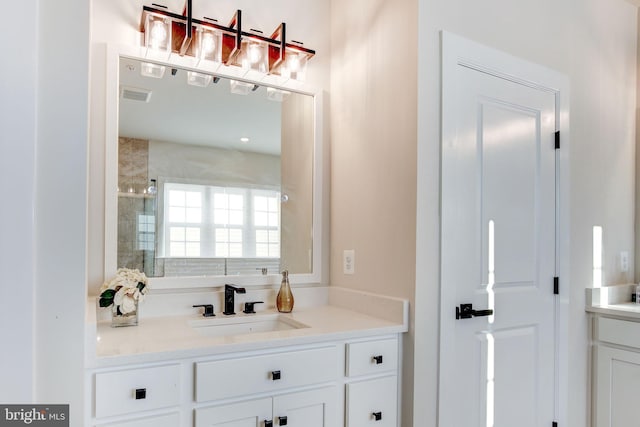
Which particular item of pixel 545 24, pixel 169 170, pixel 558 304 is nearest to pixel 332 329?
pixel 169 170

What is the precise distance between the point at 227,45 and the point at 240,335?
4.36 ft

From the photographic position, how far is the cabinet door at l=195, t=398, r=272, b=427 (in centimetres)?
141

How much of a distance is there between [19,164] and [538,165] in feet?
7.33

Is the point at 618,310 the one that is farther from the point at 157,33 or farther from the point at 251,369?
the point at 157,33

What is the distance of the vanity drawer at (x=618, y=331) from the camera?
90.3 inches

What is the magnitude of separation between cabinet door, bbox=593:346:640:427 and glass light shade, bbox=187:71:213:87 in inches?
100

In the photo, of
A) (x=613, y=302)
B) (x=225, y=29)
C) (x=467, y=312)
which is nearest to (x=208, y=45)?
(x=225, y=29)

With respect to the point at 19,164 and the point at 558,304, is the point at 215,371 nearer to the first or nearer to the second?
the point at 19,164

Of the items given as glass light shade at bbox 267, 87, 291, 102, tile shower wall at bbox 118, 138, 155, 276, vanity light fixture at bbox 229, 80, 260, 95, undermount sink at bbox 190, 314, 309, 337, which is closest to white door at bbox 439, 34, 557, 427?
undermount sink at bbox 190, 314, 309, 337

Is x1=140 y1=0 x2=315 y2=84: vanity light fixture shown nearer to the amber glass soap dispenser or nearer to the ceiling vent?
the ceiling vent

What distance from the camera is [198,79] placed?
78.7 inches

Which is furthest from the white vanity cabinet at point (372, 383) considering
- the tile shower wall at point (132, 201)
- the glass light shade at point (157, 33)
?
the glass light shade at point (157, 33)

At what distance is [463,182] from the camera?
6.40 ft

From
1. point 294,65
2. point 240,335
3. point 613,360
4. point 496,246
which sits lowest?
point 613,360
